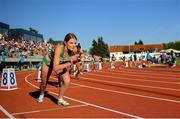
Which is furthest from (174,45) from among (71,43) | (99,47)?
(71,43)

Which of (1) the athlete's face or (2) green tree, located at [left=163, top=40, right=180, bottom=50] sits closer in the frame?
(1) the athlete's face

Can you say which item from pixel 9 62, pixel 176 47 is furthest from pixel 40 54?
pixel 176 47

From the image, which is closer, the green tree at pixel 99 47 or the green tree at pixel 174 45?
the green tree at pixel 99 47

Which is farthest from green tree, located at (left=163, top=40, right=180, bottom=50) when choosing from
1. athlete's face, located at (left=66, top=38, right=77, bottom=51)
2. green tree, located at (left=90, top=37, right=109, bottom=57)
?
athlete's face, located at (left=66, top=38, right=77, bottom=51)

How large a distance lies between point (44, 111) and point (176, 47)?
119399mm

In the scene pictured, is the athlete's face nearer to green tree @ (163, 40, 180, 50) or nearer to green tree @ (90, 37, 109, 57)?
green tree @ (90, 37, 109, 57)

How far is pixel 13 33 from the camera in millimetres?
42219

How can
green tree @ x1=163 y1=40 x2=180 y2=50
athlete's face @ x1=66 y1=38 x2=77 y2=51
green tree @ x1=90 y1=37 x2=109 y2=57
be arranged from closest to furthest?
athlete's face @ x1=66 y1=38 x2=77 y2=51 < green tree @ x1=90 y1=37 x2=109 y2=57 < green tree @ x1=163 y1=40 x2=180 y2=50

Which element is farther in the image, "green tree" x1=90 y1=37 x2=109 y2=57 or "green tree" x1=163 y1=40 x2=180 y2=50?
"green tree" x1=163 y1=40 x2=180 y2=50

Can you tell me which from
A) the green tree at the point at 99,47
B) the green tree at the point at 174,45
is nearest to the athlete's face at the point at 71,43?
the green tree at the point at 99,47

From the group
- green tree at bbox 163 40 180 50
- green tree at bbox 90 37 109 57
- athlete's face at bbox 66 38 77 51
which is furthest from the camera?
green tree at bbox 163 40 180 50

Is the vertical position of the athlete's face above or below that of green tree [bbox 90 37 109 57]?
below

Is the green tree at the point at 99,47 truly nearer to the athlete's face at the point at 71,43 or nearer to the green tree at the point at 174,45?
the green tree at the point at 174,45

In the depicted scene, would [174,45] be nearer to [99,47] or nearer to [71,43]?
[99,47]
